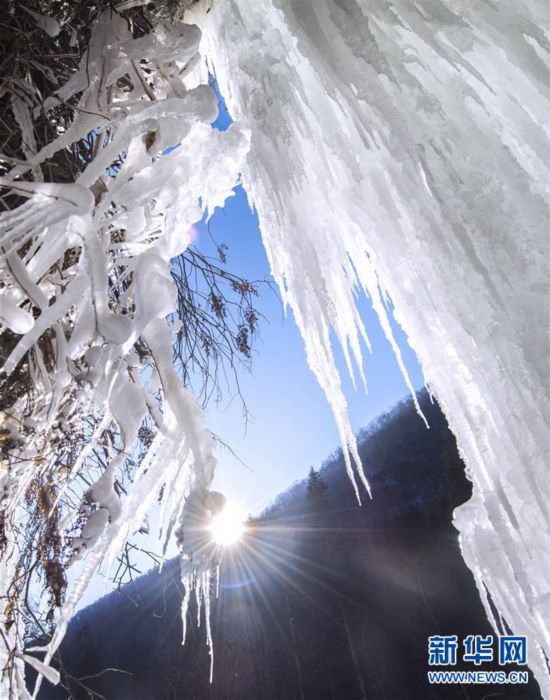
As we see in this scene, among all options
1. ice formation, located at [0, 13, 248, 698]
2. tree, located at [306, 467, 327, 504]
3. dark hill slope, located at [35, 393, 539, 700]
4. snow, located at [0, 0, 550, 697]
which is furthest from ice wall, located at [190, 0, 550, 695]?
tree, located at [306, 467, 327, 504]

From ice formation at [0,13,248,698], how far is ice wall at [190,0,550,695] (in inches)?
7.9

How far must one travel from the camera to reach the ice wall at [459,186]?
2.33ft

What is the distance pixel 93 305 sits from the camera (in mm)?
854

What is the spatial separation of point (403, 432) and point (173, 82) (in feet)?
103

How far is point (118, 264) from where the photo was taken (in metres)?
1.01

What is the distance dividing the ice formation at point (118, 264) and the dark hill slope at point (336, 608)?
1785 cm

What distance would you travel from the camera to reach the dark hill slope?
61.2 feet

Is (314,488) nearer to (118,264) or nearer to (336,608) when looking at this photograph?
(336,608)

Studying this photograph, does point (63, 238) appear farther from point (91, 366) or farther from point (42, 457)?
point (42, 457)

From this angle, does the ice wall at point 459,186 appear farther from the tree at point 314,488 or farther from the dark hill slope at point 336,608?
the tree at point 314,488

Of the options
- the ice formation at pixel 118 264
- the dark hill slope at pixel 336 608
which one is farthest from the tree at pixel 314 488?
the ice formation at pixel 118 264

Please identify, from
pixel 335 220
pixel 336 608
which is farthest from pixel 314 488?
pixel 335 220

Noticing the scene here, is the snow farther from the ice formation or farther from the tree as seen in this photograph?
the tree

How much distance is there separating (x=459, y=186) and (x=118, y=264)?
0.75 m
